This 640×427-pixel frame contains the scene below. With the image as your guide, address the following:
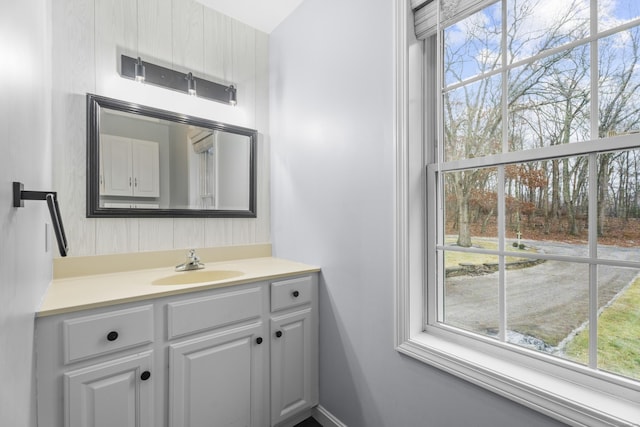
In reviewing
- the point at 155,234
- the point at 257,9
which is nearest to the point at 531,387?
the point at 155,234

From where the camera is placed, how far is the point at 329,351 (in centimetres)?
167

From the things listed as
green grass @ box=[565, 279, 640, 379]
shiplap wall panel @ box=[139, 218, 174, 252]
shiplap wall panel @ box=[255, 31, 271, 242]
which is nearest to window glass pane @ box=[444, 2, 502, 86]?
green grass @ box=[565, 279, 640, 379]

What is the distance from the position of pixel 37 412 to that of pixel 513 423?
1559mm

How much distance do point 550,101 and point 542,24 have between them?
0.90 ft

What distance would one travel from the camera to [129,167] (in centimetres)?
167

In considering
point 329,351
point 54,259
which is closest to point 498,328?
point 329,351

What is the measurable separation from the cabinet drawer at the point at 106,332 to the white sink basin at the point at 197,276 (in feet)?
1.40

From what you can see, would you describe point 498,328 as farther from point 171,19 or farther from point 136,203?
point 171,19

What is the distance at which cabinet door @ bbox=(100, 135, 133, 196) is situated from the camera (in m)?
1.60

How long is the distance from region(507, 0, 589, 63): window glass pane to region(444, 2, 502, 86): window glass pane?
5 centimetres

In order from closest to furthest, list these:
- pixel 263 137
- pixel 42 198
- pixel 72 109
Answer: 1. pixel 42 198
2. pixel 72 109
3. pixel 263 137

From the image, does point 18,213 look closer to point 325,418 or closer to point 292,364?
point 292,364

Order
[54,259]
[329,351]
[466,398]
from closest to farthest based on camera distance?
[466,398] → [54,259] → [329,351]

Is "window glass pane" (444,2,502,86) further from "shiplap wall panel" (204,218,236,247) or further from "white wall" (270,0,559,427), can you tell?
"shiplap wall panel" (204,218,236,247)
